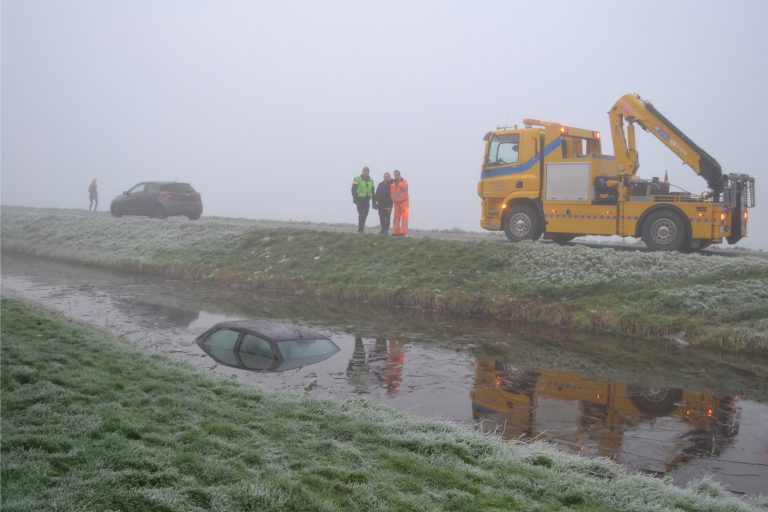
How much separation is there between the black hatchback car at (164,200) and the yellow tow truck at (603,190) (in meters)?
16.7

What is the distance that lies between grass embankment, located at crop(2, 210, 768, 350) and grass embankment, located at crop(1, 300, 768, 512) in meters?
8.48

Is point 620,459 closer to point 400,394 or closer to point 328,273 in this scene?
point 400,394

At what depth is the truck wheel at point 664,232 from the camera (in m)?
18.1

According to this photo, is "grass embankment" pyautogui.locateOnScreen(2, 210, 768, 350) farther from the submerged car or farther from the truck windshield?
the submerged car

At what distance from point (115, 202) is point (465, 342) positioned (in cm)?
2462

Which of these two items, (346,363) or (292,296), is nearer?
(346,363)

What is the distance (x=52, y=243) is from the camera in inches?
1272

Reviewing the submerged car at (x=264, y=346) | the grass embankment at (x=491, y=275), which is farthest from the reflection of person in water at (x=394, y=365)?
the grass embankment at (x=491, y=275)

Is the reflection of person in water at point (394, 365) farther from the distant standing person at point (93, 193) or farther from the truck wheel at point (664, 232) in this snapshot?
the distant standing person at point (93, 193)

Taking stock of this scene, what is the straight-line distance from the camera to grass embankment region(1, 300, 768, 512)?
18.7ft

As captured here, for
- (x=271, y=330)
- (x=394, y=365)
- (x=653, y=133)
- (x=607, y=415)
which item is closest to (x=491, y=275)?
(x=653, y=133)

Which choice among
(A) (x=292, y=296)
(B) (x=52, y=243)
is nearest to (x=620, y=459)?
(A) (x=292, y=296)

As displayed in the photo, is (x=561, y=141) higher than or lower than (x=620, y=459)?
higher

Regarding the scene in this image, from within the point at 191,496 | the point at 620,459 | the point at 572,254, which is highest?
the point at 572,254
